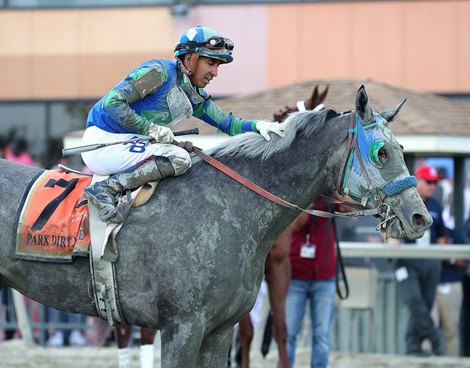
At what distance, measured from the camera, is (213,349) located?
19.2ft

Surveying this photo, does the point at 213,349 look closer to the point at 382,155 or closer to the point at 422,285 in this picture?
the point at 382,155

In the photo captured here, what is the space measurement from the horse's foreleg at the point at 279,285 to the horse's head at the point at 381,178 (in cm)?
256

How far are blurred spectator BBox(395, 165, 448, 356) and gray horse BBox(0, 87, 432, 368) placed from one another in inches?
182

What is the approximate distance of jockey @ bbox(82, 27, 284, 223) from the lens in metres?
5.72

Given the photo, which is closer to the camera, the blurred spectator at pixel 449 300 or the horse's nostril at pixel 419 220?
the horse's nostril at pixel 419 220

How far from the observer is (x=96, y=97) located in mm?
16953

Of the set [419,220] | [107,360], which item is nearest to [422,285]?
[107,360]

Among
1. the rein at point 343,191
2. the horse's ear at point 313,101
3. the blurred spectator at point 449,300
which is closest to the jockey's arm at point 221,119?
the rein at point 343,191

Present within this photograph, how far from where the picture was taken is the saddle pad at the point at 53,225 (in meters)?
5.79

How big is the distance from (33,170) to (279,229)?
4.84 feet

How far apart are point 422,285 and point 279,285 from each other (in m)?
2.88

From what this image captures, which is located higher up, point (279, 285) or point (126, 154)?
point (126, 154)

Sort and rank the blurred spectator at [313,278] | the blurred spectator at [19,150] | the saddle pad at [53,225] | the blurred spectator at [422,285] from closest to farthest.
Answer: the saddle pad at [53,225] < the blurred spectator at [313,278] < the blurred spectator at [422,285] < the blurred spectator at [19,150]

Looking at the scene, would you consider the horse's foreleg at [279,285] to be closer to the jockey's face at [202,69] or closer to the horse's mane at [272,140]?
the horse's mane at [272,140]
